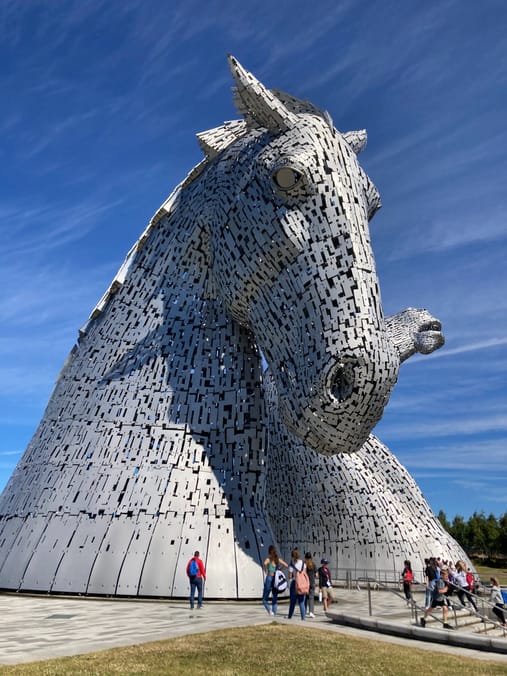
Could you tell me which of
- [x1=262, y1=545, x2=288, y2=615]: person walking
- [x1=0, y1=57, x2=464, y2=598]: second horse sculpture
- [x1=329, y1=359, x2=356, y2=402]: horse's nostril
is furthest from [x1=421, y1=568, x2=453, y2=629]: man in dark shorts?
[x1=329, y1=359, x2=356, y2=402]: horse's nostril

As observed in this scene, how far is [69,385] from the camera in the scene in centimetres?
901

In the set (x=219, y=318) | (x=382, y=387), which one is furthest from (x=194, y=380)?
(x=382, y=387)

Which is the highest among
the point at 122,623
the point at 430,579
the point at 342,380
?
the point at 342,380

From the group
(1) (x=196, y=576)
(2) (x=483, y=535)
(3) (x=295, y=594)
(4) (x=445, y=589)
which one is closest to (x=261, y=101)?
(1) (x=196, y=576)

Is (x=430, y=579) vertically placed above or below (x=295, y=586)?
above

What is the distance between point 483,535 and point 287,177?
45.5 meters

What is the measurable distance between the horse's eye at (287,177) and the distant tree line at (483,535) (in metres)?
42.4

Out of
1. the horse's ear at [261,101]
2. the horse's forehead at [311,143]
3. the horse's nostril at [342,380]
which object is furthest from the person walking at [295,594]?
the horse's ear at [261,101]

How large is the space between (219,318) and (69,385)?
8.01 ft

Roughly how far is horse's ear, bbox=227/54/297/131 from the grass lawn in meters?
5.88

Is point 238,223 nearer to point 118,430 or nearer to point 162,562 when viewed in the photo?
point 118,430

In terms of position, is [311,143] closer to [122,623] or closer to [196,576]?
[196,576]

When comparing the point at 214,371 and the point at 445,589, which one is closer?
the point at 445,589

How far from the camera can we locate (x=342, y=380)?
6.68m
